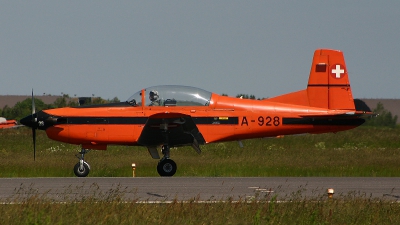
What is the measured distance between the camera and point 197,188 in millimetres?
15516

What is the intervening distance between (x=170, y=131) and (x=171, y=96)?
37.7 inches

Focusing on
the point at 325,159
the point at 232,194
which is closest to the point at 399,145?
the point at 325,159

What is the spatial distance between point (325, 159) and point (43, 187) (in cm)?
1425

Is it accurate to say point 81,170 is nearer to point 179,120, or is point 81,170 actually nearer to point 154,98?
point 154,98

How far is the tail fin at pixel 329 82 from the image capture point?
70.2ft

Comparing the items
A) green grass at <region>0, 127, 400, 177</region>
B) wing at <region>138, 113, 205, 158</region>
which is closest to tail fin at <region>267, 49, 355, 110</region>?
green grass at <region>0, 127, 400, 177</region>

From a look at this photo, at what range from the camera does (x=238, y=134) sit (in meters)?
21.0

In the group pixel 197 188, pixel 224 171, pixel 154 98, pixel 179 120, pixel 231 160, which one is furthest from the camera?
pixel 231 160

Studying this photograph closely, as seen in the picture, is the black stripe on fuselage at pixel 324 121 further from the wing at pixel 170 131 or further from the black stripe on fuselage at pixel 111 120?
the wing at pixel 170 131

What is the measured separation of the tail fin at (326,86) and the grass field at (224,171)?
2.22 m

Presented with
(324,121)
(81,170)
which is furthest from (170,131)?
(324,121)

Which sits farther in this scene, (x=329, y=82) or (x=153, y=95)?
(x=329, y=82)

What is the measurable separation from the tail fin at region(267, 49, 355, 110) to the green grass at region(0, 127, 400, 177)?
219 centimetres

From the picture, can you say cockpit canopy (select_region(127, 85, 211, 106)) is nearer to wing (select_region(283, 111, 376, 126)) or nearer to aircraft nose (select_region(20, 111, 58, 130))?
aircraft nose (select_region(20, 111, 58, 130))
